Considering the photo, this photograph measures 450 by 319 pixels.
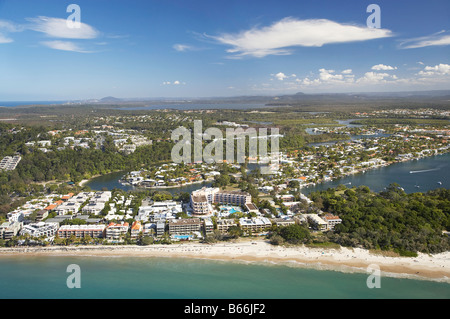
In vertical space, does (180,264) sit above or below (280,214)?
below

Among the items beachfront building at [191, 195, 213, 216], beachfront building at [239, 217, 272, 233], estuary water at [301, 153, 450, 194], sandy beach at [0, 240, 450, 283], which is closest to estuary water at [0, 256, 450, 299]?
sandy beach at [0, 240, 450, 283]

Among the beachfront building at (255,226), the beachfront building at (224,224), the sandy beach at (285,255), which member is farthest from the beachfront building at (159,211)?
the beachfront building at (255,226)

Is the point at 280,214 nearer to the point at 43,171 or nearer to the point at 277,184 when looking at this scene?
the point at 277,184

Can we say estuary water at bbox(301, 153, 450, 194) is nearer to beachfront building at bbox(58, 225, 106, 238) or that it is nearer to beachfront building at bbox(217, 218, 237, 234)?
beachfront building at bbox(217, 218, 237, 234)

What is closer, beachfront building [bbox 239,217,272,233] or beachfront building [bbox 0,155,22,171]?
beachfront building [bbox 239,217,272,233]

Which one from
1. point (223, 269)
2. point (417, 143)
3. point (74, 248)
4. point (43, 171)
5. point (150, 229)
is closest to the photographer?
point (223, 269)

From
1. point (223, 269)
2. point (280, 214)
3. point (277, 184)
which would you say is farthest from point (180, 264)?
point (277, 184)

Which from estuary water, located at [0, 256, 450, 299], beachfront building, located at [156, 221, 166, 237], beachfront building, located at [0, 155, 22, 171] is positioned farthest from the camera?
beachfront building, located at [0, 155, 22, 171]
